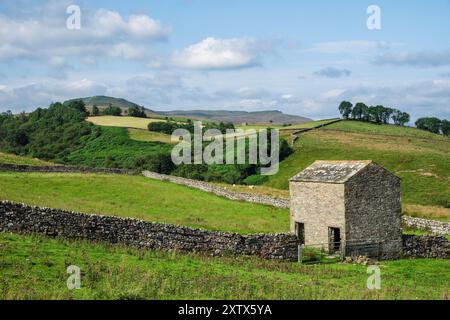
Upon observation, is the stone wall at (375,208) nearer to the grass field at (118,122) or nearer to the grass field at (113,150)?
the grass field at (113,150)

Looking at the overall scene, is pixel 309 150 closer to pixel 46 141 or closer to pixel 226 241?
pixel 46 141

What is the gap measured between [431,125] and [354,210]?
130389 mm

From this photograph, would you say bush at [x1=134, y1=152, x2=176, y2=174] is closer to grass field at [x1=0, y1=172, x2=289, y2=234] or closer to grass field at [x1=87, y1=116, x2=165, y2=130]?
grass field at [x1=0, y1=172, x2=289, y2=234]

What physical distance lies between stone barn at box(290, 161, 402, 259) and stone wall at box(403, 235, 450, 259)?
0.56m

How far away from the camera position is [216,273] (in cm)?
1862

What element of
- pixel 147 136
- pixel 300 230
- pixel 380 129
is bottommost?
pixel 300 230

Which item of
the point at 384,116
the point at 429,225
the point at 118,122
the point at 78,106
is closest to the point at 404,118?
the point at 384,116

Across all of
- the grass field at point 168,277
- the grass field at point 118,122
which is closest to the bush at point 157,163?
the grass field at point 118,122

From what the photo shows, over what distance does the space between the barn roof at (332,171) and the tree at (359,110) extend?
126477 millimetres

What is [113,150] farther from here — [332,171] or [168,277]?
[168,277]

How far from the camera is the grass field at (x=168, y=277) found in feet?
45.9

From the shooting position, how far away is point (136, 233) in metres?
21.5

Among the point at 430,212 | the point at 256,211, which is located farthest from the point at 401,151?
the point at 256,211
